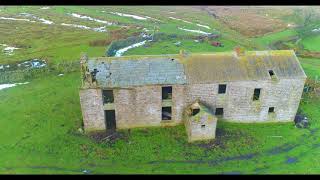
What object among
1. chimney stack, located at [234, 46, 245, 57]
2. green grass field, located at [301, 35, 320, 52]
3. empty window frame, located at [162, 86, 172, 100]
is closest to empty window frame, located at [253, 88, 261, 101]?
chimney stack, located at [234, 46, 245, 57]

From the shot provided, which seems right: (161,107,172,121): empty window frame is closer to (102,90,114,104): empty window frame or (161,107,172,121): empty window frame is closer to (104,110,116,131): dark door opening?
(104,110,116,131): dark door opening

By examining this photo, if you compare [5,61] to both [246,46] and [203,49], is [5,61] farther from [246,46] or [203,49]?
[246,46]

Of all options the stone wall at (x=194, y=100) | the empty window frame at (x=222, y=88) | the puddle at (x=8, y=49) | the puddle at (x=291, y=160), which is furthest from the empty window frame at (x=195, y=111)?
the puddle at (x=8, y=49)

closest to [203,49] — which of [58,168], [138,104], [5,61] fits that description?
[138,104]

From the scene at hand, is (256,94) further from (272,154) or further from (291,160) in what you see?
(291,160)

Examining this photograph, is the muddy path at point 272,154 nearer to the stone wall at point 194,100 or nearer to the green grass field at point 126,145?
the green grass field at point 126,145

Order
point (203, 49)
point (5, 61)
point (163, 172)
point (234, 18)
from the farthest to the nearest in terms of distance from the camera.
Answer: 1. point (234, 18)
2. point (203, 49)
3. point (5, 61)
4. point (163, 172)

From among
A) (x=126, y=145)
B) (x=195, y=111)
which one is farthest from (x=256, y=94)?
(x=126, y=145)
